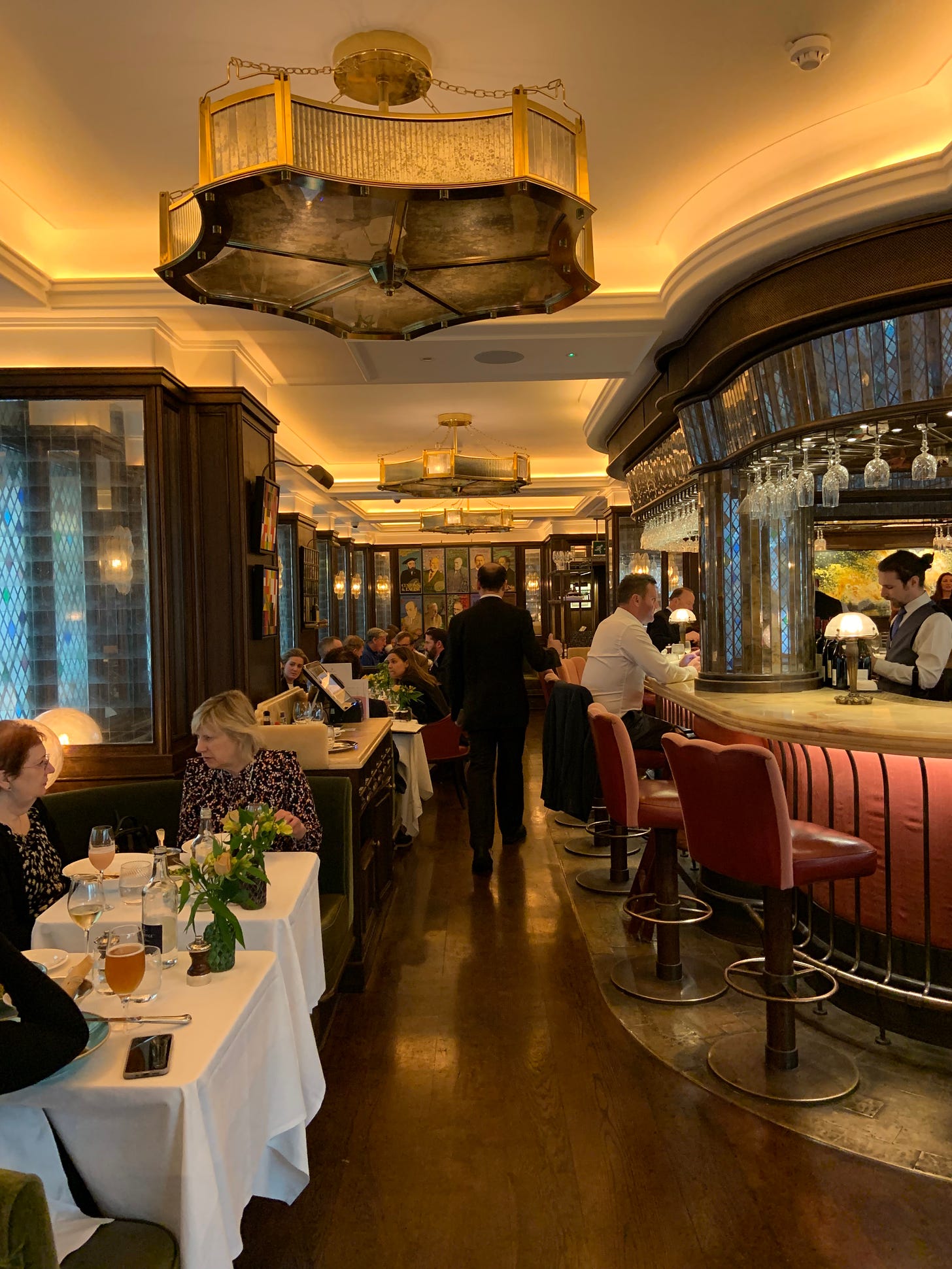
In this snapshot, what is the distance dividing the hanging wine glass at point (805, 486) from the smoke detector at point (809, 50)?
224cm

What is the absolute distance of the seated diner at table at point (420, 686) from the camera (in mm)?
7195

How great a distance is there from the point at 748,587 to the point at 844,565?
631 centimetres

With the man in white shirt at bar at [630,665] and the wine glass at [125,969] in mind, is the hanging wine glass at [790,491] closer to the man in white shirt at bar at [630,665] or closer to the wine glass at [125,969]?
the man in white shirt at bar at [630,665]

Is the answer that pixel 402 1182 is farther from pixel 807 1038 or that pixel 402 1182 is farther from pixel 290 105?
pixel 290 105

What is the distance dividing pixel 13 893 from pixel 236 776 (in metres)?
0.89

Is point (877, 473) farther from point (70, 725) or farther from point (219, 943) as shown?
point (70, 725)

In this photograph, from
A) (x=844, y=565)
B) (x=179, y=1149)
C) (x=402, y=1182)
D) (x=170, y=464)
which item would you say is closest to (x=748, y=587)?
(x=170, y=464)

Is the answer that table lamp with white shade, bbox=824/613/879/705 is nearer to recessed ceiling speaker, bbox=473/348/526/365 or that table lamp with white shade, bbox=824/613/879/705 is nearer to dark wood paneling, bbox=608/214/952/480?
dark wood paneling, bbox=608/214/952/480

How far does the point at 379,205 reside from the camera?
250cm

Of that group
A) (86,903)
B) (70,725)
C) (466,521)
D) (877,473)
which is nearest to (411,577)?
(466,521)

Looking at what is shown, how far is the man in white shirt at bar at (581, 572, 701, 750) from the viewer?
5402 millimetres

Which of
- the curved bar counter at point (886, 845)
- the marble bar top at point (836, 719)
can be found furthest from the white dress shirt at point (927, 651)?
the curved bar counter at point (886, 845)

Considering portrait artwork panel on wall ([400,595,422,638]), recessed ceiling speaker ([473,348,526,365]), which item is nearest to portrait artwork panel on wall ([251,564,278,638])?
recessed ceiling speaker ([473,348,526,365])

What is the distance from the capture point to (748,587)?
5316mm
